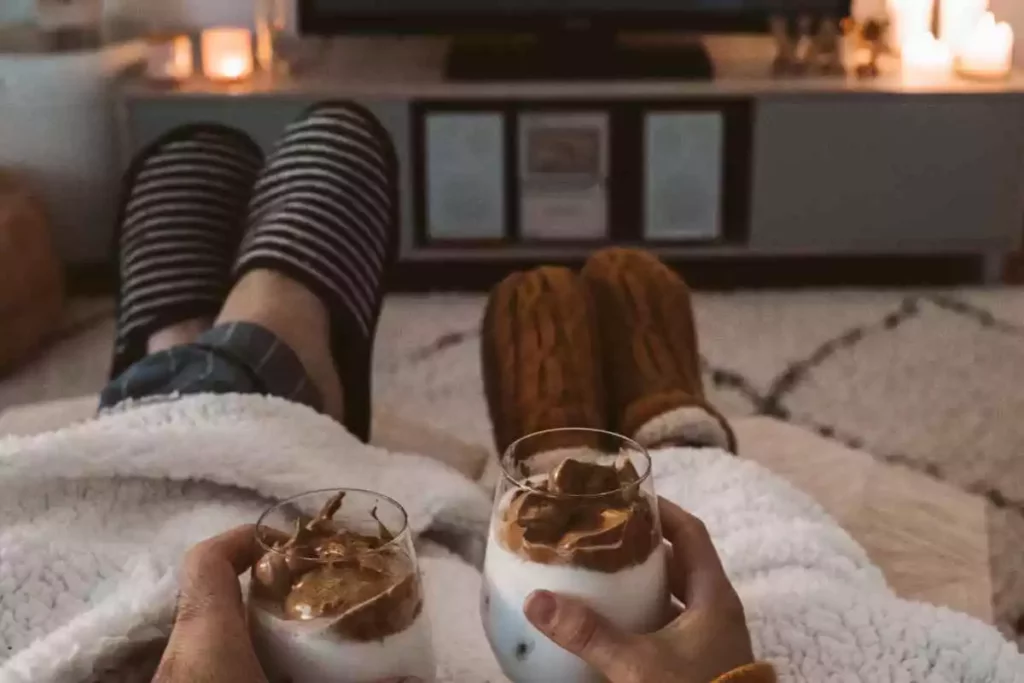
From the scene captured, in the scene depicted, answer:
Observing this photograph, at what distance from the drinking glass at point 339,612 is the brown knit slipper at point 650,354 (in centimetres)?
53

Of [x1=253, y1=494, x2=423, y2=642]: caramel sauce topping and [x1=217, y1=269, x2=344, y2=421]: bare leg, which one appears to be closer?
[x1=253, y1=494, x2=423, y2=642]: caramel sauce topping

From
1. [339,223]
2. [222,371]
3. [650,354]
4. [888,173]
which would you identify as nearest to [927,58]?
[888,173]

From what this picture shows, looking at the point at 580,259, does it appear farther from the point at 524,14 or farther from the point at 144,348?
the point at 144,348

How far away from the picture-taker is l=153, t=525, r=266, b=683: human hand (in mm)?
523

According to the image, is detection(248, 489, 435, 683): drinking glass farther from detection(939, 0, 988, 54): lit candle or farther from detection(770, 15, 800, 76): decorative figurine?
detection(939, 0, 988, 54): lit candle

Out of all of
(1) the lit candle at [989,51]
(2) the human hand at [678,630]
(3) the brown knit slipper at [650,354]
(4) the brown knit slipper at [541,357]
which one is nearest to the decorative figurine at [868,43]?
(1) the lit candle at [989,51]

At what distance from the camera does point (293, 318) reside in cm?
109

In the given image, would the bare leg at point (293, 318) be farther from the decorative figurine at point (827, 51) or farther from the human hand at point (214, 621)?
the decorative figurine at point (827, 51)

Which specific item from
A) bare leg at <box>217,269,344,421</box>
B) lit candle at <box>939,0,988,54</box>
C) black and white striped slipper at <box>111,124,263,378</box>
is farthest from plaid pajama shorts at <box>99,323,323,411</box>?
lit candle at <box>939,0,988,54</box>

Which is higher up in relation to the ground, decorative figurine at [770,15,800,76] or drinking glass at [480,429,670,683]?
decorative figurine at [770,15,800,76]

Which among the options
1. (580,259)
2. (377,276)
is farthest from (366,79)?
(377,276)

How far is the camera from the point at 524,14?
2.15 m

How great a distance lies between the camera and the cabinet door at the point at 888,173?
2.06 meters

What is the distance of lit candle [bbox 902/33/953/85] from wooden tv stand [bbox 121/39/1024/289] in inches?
3.2
